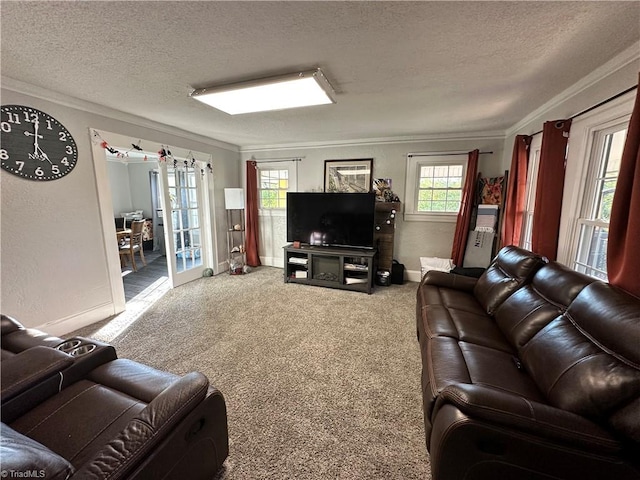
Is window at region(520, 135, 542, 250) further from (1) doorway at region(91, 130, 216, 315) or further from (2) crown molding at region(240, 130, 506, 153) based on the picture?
(1) doorway at region(91, 130, 216, 315)

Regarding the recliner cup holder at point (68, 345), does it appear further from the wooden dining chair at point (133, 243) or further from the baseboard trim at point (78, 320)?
the wooden dining chair at point (133, 243)

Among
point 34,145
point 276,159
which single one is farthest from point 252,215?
point 34,145

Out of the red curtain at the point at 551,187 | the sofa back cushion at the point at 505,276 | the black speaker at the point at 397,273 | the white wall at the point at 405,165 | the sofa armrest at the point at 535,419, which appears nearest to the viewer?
the sofa armrest at the point at 535,419

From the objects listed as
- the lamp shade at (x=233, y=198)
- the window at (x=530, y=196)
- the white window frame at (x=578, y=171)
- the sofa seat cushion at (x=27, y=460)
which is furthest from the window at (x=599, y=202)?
the lamp shade at (x=233, y=198)

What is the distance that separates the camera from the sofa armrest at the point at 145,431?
748 mm

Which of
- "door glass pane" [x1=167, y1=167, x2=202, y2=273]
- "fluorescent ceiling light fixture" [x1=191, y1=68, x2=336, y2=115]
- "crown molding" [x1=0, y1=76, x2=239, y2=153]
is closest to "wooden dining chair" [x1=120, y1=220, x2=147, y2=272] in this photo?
"door glass pane" [x1=167, y1=167, x2=202, y2=273]

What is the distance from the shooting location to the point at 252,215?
15.8 ft

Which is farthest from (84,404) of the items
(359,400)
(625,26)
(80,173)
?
(625,26)

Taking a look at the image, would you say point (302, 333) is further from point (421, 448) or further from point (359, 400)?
point (421, 448)

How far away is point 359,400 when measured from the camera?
1776mm

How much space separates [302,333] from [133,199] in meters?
6.27

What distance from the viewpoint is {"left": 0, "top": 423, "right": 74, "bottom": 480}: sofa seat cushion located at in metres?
0.58

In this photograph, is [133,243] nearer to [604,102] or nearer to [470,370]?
[470,370]

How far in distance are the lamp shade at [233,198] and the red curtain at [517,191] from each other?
3.84 metres
